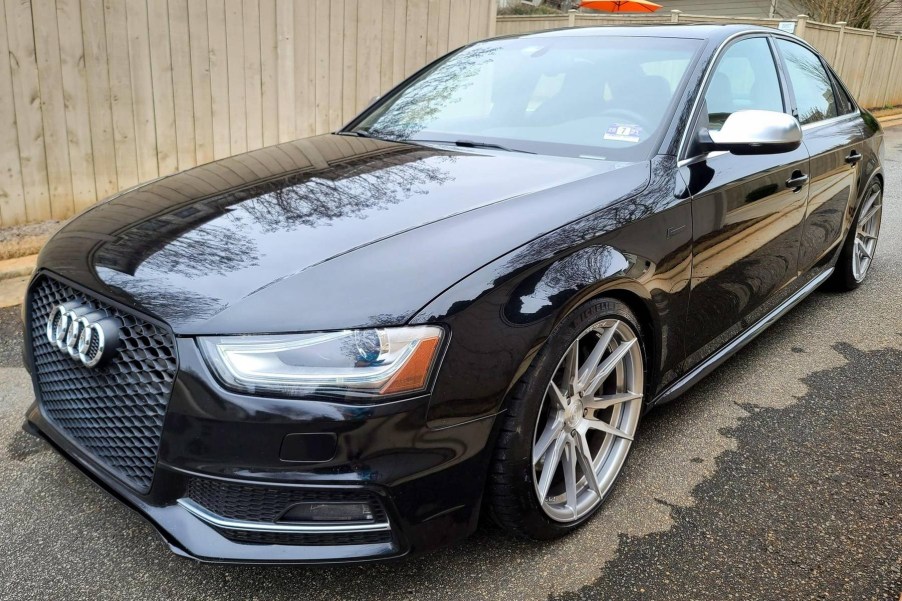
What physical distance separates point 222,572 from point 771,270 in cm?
256

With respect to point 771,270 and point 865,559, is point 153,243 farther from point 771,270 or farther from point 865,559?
point 771,270

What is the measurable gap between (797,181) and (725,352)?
90cm

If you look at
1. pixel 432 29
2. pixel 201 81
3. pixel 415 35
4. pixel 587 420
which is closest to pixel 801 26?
pixel 432 29

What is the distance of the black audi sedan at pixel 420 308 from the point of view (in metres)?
1.73

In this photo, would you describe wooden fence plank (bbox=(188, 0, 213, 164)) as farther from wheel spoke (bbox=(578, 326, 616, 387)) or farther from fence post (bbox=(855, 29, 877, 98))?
fence post (bbox=(855, 29, 877, 98))

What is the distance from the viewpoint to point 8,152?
15.6ft

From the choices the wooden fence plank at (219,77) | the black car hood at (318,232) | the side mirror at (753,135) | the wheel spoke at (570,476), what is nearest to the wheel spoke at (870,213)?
the side mirror at (753,135)

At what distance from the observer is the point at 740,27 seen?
134 inches

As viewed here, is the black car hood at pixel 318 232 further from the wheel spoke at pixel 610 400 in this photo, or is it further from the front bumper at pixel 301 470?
the wheel spoke at pixel 610 400

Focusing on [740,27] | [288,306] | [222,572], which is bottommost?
[222,572]

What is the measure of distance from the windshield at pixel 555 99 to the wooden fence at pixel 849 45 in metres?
9.66

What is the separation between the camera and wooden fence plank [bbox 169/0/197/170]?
5.32 m

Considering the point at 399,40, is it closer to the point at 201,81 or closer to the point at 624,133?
the point at 201,81

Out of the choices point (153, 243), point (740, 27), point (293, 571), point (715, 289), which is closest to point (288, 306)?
point (153, 243)
